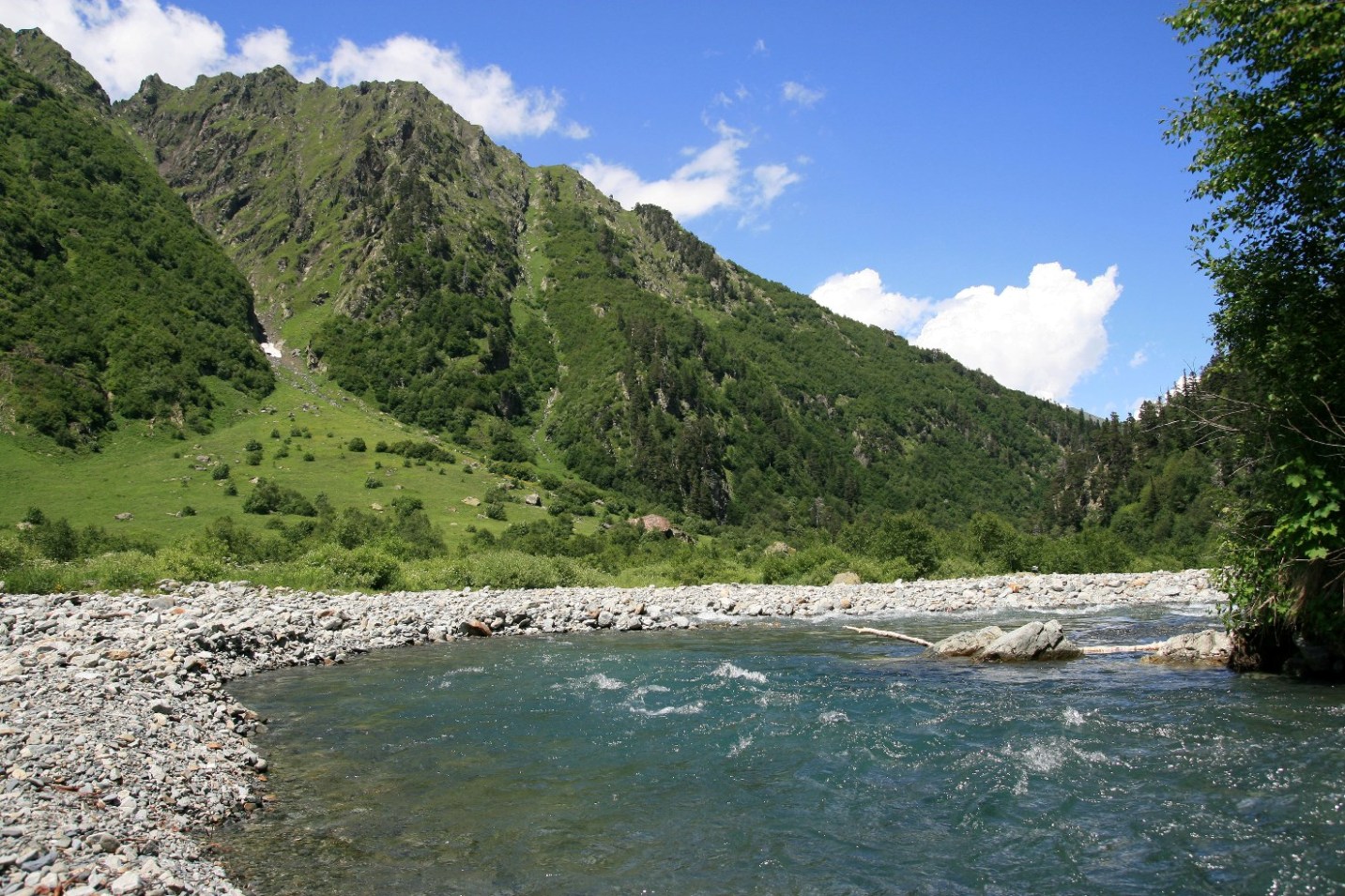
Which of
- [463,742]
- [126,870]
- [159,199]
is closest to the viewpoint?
[126,870]

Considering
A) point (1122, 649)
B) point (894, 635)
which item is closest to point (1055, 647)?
point (1122, 649)

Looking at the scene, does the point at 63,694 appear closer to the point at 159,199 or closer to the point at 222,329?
the point at 222,329

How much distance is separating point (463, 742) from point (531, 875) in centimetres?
628

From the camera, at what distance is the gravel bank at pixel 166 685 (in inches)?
325

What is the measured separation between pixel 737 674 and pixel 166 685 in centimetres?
1365

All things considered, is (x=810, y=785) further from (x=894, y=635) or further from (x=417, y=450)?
(x=417, y=450)

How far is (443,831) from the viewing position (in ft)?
34.3

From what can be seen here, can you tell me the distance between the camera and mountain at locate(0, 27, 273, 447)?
10156 centimetres

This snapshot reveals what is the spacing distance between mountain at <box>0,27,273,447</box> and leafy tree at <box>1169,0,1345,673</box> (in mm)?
113498

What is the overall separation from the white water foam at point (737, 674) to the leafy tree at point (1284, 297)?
1146 centimetres

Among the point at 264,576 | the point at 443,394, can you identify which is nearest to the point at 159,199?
the point at 443,394

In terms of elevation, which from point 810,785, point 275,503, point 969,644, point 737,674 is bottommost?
point 737,674

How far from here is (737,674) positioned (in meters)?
21.5

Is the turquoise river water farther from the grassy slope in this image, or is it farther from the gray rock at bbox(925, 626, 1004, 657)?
the grassy slope
